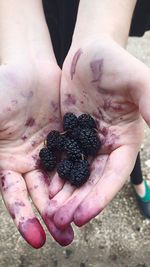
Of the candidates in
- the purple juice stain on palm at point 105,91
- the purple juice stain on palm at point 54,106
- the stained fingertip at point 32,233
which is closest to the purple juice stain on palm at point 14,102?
the purple juice stain on palm at point 54,106

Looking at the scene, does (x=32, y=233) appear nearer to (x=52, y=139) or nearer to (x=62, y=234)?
(x=62, y=234)

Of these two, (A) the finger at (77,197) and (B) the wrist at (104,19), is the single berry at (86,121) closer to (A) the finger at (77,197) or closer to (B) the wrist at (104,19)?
(A) the finger at (77,197)

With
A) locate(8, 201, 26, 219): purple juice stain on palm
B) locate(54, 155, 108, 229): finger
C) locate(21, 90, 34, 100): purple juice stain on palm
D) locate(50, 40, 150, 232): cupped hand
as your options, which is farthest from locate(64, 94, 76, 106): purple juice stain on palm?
locate(8, 201, 26, 219): purple juice stain on palm

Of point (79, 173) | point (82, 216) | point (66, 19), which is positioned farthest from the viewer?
point (66, 19)

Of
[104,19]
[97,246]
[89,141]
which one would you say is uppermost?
[104,19]

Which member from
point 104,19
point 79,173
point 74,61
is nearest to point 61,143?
point 79,173

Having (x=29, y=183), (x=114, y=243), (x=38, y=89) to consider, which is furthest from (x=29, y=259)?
(x=38, y=89)

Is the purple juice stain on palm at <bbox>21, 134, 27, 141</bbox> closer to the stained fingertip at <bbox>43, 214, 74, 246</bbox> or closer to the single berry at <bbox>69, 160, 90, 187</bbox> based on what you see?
the single berry at <bbox>69, 160, 90, 187</bbox>
